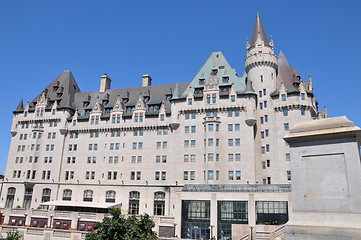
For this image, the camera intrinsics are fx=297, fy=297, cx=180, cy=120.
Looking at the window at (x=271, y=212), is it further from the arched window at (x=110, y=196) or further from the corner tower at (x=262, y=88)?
the arched window at (x=110, y=196)

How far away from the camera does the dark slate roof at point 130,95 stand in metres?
70.2

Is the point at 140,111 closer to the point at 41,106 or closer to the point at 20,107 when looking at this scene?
the point at 41,106

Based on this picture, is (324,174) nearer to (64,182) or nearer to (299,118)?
(299,118)

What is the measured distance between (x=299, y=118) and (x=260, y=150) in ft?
30.8

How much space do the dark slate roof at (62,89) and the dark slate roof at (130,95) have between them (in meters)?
2.40

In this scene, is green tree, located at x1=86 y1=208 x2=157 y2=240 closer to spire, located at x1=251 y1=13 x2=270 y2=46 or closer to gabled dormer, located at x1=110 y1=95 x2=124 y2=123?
gabled dormer, located at x1=110 y1=95 x2=124 y2=123

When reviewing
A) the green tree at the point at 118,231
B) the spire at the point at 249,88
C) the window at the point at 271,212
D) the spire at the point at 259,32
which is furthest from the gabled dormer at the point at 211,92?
the green tree at the point at 118,231

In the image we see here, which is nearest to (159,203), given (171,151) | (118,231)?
(171,151)

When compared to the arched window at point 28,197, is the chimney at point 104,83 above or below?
above

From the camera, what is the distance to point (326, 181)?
26.5ft

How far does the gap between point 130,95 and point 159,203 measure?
2845cm

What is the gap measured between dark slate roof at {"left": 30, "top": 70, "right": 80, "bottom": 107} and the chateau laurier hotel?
53cm

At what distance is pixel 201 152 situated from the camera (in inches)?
2295

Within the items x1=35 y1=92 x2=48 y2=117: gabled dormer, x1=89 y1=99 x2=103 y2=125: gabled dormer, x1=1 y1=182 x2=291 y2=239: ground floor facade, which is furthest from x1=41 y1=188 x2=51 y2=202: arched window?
x1=35 y1=92 x2=48 y2=117: gabled dormer
